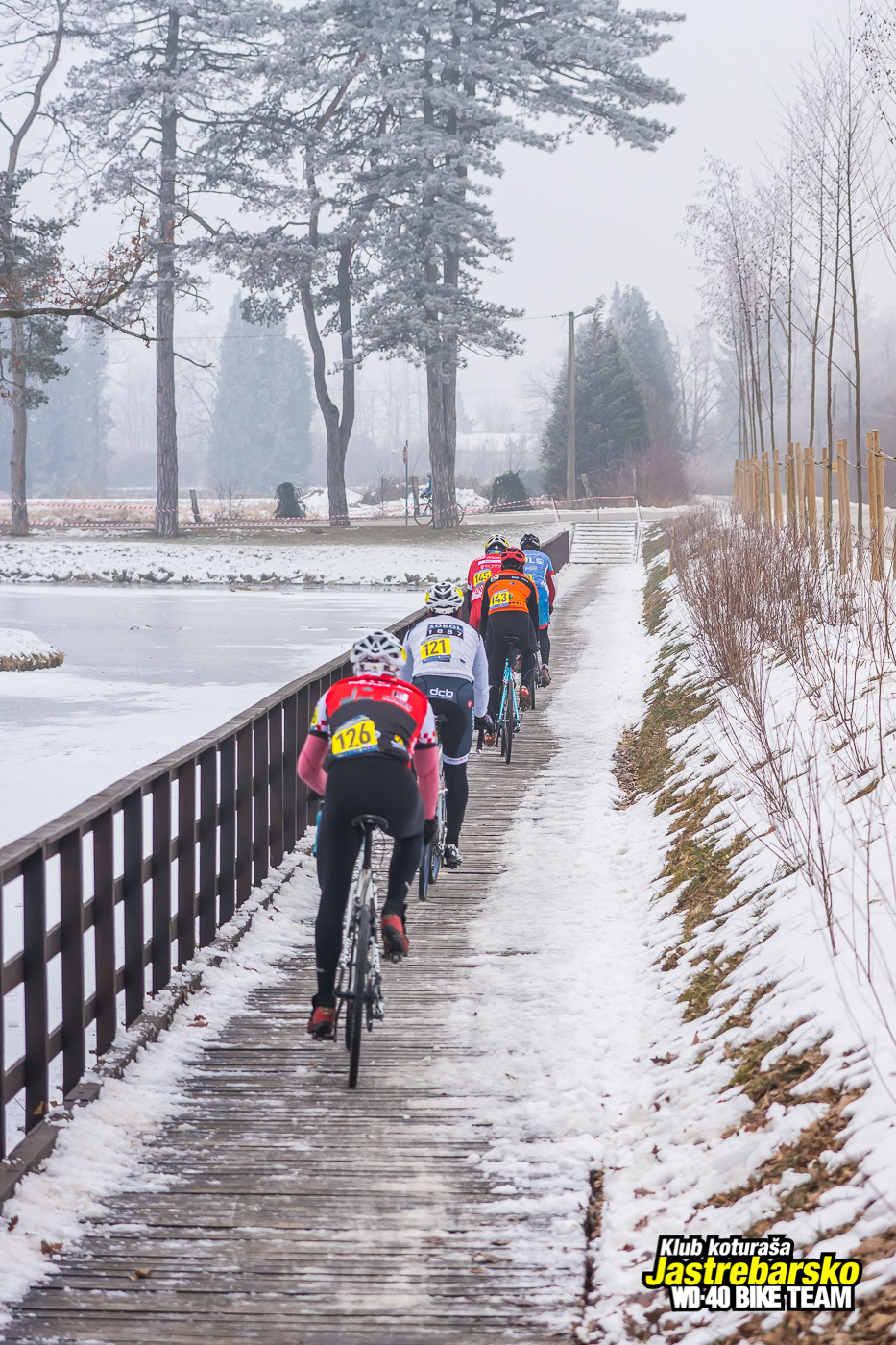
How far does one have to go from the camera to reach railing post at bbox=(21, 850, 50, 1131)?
4434mm

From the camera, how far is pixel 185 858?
6.46 meters

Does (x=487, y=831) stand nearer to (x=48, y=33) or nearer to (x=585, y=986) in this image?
(x=585, y=986)

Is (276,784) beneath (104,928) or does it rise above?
above

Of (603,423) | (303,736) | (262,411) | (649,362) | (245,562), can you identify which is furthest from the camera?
(262,411)

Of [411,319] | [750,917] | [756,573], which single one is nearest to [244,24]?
[411,319]

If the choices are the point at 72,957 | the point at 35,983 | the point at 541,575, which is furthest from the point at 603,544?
the point at 35,983

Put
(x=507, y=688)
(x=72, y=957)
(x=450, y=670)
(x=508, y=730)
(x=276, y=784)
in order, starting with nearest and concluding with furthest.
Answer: (x=72, y=957) < (x=450, y=670) < (x=276, y=784) < (x=507, y=688) < (x=508, y=730)

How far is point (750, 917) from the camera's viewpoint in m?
6.00

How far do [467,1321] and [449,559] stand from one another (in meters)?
33.8

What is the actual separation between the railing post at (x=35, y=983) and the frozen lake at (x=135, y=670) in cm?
540

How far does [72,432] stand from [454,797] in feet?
351

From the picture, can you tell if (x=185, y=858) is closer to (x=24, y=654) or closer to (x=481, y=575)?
(x=481, y=575)

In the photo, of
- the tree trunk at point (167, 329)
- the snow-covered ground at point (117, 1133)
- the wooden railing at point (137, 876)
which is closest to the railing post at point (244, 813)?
the wooden railing at point (137, 876)

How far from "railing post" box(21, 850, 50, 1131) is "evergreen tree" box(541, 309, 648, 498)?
188 ft
